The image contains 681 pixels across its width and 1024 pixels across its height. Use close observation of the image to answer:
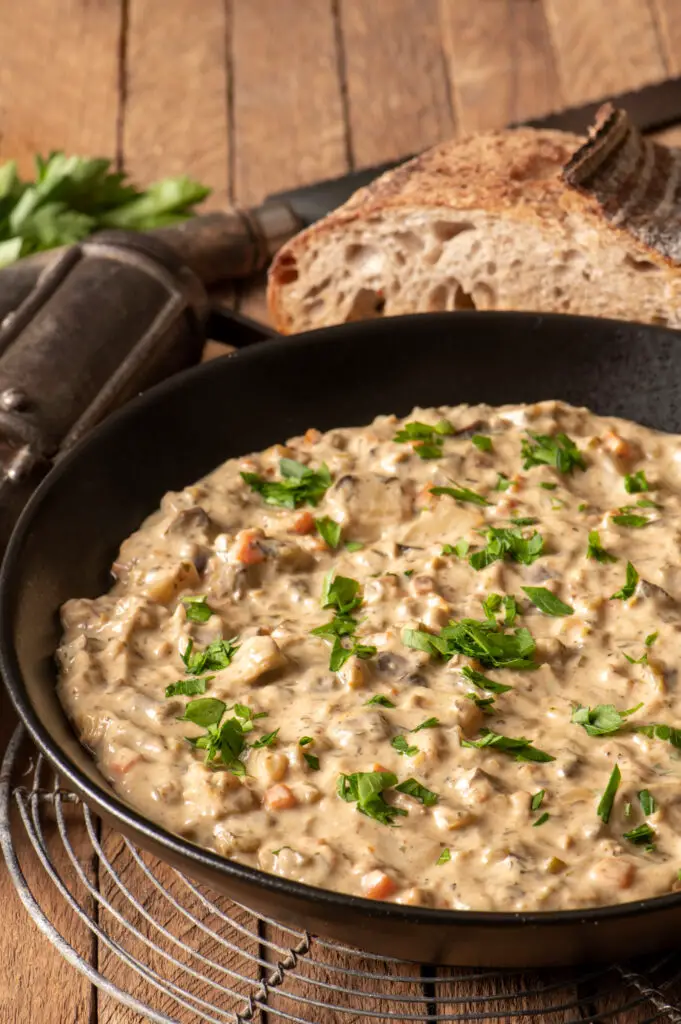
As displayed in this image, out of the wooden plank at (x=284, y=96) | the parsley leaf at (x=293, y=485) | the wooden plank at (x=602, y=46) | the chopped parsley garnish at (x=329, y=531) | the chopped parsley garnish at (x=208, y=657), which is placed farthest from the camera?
the wooden plank at (x=602, y=46)

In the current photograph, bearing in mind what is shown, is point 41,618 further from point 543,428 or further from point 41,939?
point 543,428

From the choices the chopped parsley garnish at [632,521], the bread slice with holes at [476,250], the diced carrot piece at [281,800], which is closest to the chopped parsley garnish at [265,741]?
the diced carrot piece at [281,800]

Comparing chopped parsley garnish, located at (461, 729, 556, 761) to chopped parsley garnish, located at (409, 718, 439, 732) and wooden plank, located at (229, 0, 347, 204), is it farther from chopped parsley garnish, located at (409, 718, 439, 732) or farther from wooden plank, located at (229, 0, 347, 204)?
wooden plank, located at (229, 0, 347, 204)

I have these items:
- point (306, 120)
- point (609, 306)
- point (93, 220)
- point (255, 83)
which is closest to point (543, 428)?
point (609, 306)

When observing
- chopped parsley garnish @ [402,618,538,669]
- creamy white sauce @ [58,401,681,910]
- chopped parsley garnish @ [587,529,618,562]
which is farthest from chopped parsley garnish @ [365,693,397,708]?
chopped parsley garnish @ [587,529,618,562]

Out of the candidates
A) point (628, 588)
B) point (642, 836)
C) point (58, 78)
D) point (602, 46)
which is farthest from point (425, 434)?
point (58, 78)

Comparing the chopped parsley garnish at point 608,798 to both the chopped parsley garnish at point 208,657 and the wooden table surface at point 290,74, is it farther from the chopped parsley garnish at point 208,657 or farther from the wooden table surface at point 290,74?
the wooden table surface at point 290,74
